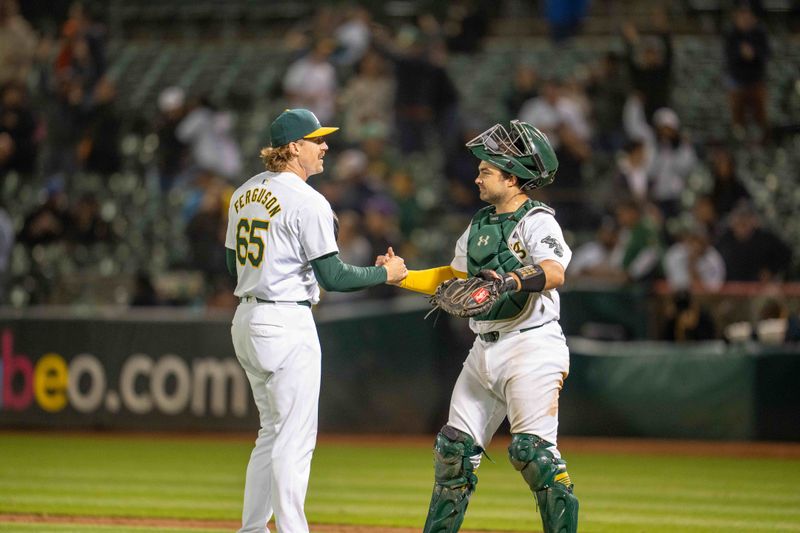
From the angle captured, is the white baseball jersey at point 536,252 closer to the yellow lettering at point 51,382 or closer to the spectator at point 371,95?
the yellow lettering at point 51,382

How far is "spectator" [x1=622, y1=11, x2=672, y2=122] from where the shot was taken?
16.1m

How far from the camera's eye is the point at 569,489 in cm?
592

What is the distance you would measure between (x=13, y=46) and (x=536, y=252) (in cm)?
1463

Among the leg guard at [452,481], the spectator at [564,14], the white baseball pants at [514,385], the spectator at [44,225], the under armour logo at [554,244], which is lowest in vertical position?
the leg guard at [452,481]

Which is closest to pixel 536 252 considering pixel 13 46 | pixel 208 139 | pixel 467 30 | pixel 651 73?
pixel 651 73

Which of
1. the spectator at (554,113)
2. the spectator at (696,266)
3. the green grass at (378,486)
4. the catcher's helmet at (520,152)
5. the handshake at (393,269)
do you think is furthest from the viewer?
the spectator at (554,113)

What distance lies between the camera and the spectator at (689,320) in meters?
13.6

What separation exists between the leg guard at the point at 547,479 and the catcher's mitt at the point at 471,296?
25.6 inches

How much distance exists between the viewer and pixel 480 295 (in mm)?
5809

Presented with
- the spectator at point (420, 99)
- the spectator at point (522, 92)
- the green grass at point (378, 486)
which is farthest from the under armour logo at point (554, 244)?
the spectator at point (522, 92)

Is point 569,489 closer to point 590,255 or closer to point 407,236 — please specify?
point 590,255

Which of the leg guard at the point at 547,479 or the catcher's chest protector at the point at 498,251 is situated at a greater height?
the catcher's chest protector at the point at 498,251

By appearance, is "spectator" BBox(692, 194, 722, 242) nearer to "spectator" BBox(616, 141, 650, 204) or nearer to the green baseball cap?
"spectator" BBox(616, 141, 650, 204)

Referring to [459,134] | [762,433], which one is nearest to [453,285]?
[762,433]
